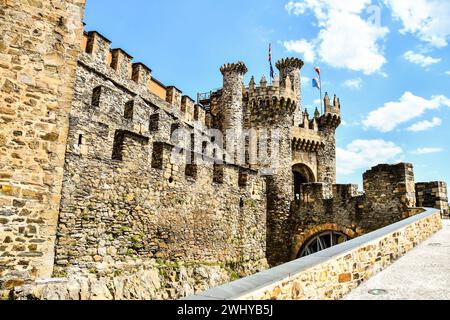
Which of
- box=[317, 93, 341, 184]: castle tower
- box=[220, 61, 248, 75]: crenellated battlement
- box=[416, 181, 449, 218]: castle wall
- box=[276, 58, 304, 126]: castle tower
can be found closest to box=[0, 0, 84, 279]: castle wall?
box=[416, 181, 449, 218]: castle wall

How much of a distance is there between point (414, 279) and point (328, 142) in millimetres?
21262

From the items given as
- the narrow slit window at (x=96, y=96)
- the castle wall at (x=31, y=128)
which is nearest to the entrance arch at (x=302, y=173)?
the narrow slit window at (x=96, y=96)

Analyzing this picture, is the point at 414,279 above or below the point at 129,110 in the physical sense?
below

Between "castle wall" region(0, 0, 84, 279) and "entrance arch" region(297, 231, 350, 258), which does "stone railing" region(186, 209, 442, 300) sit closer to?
"castle wall" region(0, 0, 84, 279)

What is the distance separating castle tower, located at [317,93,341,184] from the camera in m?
24.5

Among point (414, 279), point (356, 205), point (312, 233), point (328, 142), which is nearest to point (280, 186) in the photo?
point (312, 233)

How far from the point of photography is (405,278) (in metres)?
4.96

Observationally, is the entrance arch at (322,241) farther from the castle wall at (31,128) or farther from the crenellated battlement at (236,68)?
the castle wall at (31,128)

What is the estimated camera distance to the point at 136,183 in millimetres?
9500

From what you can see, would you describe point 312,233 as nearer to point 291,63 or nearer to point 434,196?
point 434,196

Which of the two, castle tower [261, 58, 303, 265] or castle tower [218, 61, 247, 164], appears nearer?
castle tower [261, 58, 303, 265]

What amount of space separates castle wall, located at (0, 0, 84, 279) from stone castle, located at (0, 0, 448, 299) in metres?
0.02
